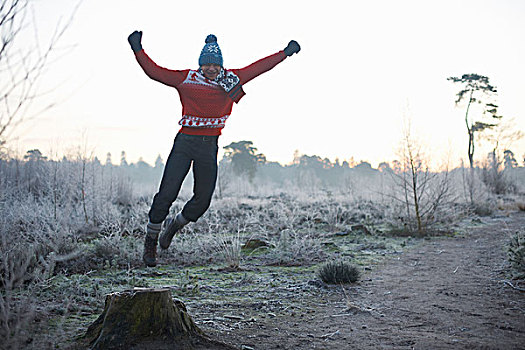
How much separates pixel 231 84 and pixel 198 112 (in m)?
0.42

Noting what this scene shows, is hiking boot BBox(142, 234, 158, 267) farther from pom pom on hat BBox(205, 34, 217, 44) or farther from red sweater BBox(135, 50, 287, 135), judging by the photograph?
pom pom on hat BBox(205, 34, 217, 44)

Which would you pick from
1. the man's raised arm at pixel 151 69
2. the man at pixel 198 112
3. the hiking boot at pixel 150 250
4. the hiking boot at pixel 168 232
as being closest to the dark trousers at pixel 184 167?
the man at pixel 198 112

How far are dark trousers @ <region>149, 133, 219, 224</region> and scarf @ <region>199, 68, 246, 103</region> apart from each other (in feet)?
1.47

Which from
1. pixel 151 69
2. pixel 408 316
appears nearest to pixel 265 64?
pixel 151 69

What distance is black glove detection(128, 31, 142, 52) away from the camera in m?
3.70

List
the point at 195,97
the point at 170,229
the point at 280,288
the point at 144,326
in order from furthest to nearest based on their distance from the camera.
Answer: the point at 280,288
the point at 170,229
the point at 195,97
the point at 144,326

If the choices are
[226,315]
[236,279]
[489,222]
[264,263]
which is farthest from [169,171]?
[489,222]

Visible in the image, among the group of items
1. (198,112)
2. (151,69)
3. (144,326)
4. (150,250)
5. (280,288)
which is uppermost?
(151,69)

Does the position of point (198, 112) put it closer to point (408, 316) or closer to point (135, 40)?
point (135, 40)

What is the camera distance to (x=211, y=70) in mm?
3846

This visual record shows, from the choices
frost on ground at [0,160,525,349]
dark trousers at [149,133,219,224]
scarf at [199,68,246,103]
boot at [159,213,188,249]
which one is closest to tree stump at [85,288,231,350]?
frost on ground at [0,160,525,349]

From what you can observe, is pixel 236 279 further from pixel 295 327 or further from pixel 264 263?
pixel 295 327

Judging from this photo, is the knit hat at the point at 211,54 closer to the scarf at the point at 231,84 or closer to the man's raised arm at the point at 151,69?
the scarf at the point at 231,84

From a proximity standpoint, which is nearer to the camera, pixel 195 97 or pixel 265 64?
pixel 195 97
